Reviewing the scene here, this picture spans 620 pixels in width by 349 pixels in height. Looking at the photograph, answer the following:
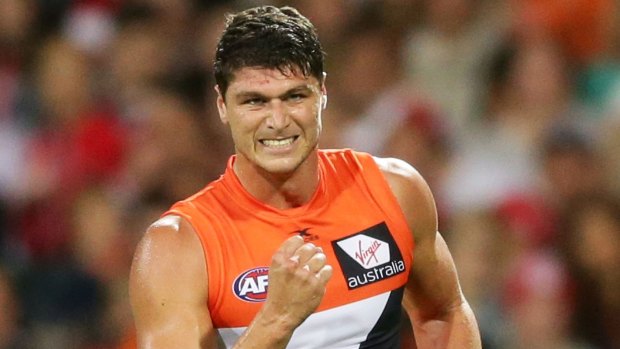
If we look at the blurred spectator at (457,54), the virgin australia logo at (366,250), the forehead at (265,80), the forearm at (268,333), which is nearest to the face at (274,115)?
the forehead at (265,80)

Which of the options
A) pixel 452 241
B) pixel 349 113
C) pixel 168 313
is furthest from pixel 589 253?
pixel 168 313

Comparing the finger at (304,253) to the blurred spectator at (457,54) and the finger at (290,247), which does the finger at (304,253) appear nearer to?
the finger at (290,247)

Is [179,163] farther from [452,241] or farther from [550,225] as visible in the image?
[550,225]

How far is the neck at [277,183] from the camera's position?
4141mm

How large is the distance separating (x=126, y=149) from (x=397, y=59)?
1.78 metres

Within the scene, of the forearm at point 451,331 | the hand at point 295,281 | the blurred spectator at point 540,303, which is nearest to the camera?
the hand at point 295,281

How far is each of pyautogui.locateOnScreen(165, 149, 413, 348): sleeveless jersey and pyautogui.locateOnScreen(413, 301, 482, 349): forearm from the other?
22 cm

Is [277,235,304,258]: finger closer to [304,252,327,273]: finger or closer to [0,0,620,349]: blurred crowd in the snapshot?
[304,252,327,273]: finger

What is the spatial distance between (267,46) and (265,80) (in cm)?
12

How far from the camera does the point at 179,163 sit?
7.55 m

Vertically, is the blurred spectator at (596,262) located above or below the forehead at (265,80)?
below

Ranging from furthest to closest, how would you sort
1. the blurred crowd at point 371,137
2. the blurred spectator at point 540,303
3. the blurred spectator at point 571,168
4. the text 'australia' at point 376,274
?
the blurred spectator at point 571,168
the blurred crowd at point 371,137
the blurred spectator at point 540,303
the text 'australia' at point 376,274

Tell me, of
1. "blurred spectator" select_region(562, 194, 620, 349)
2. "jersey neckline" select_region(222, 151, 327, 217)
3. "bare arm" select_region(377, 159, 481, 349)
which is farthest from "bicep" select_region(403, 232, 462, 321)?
"blurred spectator" select_region(562, 194, 620, 349)

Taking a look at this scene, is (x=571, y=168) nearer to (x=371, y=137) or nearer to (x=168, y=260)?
(x=371, y=137)
